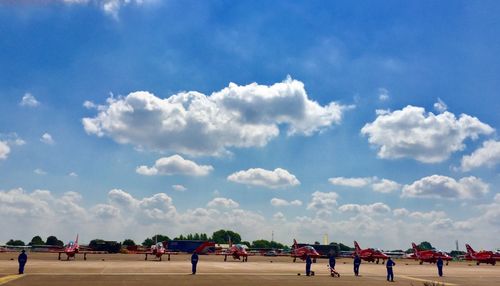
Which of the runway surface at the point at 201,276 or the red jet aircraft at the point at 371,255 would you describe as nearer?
the runway surface at the point at 201,276

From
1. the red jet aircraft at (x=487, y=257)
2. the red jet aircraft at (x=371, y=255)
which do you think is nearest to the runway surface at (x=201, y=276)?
the red jet aircraft at (x=371, y=255)

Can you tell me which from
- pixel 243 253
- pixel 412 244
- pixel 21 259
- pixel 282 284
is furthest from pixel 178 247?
pixel 282 284

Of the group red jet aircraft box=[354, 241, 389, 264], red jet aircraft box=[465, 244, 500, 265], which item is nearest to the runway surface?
red jet aircraft box=[354, 241, 389, 264]

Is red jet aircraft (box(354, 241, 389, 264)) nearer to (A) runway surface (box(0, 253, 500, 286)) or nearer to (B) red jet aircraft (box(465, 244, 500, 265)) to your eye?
(B) red jet aircraft (box(465, 244, 500, 265))

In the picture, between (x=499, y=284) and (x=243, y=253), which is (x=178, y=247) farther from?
(x=499, y=284)

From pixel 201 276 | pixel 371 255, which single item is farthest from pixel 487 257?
pixel 201 276

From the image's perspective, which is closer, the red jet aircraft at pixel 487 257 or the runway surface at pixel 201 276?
the runway surface at pixel 201 276

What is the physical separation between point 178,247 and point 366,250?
6409 cm

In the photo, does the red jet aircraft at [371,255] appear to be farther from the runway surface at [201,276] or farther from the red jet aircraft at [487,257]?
the runway surface at [201,276]

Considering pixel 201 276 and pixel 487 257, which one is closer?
pixel 201 276

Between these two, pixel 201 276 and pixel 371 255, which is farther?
pixel 371 255

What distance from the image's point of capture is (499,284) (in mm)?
27984

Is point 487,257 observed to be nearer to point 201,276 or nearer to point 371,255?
point 371,255

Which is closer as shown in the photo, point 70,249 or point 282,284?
point 282,284
